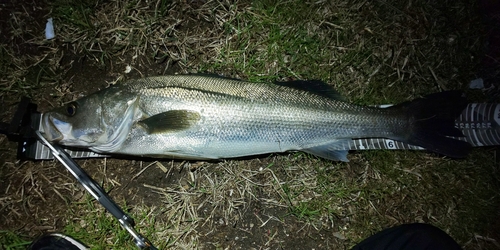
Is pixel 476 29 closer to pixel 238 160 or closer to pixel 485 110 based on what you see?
pixel 485 110

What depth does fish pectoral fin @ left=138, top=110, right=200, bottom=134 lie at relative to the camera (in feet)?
9.08

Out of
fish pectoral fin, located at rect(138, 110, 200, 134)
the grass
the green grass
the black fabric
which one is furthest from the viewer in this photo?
the grass

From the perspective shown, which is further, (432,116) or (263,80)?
(263,80)

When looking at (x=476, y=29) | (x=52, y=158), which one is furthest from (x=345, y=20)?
(x=52, y=158)

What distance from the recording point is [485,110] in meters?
3.32

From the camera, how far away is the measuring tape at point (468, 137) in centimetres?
324

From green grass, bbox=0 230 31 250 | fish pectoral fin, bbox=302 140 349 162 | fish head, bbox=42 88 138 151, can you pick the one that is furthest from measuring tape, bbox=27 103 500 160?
green grass, bbox=0 230 31 250

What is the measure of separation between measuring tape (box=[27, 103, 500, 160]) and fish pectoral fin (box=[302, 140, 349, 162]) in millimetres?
122

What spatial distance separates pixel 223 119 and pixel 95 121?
1147 mm

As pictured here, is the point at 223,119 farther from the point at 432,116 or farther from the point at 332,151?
the point at 432,116

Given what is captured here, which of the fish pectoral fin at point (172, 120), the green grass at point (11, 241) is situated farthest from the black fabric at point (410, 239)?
the green grass at point (11, 241)

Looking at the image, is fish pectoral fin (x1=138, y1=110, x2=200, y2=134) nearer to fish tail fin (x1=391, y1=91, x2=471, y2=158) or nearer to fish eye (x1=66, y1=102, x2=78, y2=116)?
fish eye (x1=66, y1=102, x2=78, y2=116)

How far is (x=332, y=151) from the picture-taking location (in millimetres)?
3086

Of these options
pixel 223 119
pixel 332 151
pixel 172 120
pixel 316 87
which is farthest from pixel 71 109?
pixel 332 151
